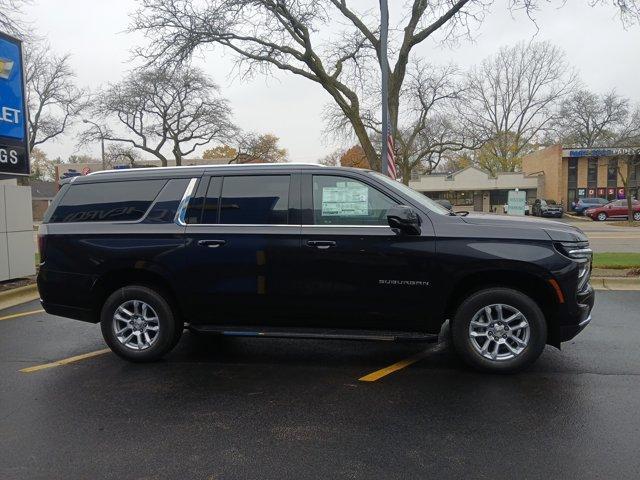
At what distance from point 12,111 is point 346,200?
24.8ft

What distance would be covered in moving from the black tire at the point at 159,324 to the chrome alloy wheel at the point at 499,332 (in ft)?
9.50

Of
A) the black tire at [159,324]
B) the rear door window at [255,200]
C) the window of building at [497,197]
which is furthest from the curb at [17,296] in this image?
the window of building at [497,197]

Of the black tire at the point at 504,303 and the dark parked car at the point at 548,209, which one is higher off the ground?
the dark parked car at the point at 548,209

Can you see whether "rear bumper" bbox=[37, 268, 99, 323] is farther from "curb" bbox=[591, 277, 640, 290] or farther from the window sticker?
"curb" bbox=[591, 277, 640, 290]

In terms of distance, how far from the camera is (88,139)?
36.7 metres

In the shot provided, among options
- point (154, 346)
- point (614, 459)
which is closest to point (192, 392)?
point (154, 346)

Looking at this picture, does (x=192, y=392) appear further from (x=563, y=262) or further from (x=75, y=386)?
(x=563, y=262)

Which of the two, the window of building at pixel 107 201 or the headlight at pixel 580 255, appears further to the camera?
the window of building at pixel 107 201

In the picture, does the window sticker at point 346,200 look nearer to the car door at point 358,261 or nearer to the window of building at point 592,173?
the car door at point 358,261

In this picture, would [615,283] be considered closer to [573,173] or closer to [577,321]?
[577,321]

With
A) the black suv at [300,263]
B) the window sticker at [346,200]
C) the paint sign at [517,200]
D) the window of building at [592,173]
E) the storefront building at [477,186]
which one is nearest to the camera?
the black suv at [300,263]

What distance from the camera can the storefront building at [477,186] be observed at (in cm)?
5225

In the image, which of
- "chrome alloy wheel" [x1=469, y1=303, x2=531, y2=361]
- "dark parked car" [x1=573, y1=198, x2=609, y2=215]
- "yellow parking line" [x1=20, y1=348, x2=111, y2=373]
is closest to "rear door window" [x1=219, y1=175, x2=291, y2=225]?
"chrome alloy wheel" [x1=469, y1=303, x2=531, y2=361]

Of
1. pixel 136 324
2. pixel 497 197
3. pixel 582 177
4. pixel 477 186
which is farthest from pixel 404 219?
pixel 497 197
